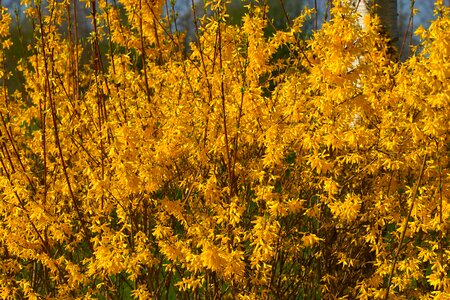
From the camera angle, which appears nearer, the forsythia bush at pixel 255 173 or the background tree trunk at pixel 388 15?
the forsythia bush at pixel 255 173

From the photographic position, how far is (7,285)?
11.6 ft

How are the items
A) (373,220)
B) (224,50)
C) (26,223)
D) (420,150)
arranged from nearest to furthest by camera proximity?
(420,150) < (26,223) < (373,220) < (224,50)

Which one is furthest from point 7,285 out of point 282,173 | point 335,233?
A: point 335,233

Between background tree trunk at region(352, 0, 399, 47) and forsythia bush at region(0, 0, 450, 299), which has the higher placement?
background tree trunk at region(352, 0, 399, 47)

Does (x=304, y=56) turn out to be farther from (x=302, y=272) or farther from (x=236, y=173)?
(x=302, y=272)

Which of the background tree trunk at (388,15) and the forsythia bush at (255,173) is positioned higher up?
the background tree trunk at (388,15)

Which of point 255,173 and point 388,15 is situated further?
point 388,15

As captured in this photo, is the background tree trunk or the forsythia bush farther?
the background tree trunk

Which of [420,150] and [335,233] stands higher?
[420,150]

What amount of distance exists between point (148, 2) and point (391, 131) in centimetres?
155

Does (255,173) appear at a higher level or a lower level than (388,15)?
lower

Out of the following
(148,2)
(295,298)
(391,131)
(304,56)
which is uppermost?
(148,2)

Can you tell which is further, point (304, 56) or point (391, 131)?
point (304, 56)

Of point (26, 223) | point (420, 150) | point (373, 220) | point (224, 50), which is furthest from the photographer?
point (224, 50)
